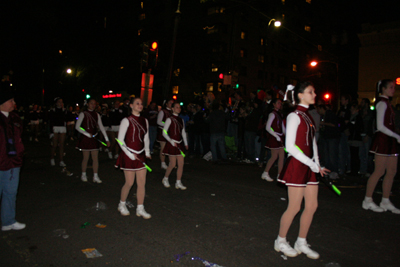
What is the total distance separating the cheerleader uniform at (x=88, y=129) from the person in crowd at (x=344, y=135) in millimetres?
7221

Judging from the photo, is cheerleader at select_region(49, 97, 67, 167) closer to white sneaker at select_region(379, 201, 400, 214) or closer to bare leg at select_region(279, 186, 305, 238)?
bare leg at select_region(279, 186, 305, 238)

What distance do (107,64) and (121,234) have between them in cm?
2773

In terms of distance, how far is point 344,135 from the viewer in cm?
912

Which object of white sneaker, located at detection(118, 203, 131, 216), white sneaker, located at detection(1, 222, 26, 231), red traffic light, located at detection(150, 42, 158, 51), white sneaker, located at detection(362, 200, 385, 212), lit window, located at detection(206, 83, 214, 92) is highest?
lit window, located at detection(206, 83, 214, 92)

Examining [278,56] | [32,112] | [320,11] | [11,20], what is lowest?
[32,112]

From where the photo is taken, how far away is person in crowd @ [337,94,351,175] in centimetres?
890

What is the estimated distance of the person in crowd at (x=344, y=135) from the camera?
29.2 ft

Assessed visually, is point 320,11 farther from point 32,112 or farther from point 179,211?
point 179,211

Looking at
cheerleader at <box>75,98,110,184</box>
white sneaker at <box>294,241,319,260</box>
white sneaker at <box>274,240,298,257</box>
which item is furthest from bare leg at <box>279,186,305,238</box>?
cheerleader at <box>75,98,110,184</box>

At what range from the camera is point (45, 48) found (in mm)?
18922

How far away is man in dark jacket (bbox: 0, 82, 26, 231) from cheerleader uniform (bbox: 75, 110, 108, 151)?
2.71 m

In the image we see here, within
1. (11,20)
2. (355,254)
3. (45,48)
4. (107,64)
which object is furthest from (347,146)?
(107,64)

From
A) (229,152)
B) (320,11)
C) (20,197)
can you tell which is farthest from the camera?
(320,11)

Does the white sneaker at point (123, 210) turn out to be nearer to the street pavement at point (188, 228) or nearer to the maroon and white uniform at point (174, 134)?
the street pavement at point (188, 228)
